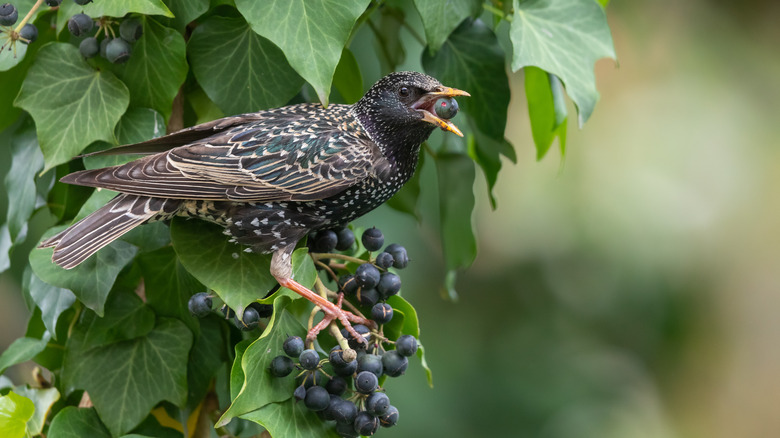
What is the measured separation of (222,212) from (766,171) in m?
3.79

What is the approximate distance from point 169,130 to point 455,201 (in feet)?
2.22

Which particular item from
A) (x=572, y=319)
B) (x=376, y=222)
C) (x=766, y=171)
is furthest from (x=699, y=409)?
(x=376, y=222)

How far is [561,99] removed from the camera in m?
1.97

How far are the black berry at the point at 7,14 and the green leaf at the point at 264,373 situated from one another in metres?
0.74

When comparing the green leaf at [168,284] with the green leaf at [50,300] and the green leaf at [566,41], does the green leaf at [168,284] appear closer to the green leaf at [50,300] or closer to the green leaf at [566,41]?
the green leaf at [50,300]

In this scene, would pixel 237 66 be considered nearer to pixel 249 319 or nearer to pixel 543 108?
pixel 249 319

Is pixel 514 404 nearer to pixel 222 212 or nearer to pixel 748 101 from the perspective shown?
pixel 748 101

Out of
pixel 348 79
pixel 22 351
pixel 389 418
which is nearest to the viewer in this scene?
pixel 389 418

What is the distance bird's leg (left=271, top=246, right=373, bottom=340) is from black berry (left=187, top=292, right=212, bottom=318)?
0.13 metres

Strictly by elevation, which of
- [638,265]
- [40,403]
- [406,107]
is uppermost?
[406,107]

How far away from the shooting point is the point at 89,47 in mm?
1664

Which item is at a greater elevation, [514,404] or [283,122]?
[283,122]

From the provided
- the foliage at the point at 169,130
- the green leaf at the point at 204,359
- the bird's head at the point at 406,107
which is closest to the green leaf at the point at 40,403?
the foliage at the point at 169,130

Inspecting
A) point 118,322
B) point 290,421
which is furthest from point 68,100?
point 290,421
